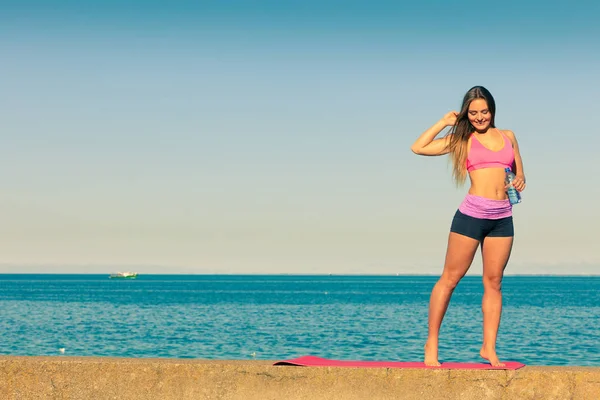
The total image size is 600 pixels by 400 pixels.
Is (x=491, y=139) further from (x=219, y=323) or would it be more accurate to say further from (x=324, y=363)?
(x=219, y=323)

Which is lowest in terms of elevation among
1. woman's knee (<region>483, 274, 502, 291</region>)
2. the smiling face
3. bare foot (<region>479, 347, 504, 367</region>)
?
Result: bare foot (<region>479, 347, 504, 367</region>)

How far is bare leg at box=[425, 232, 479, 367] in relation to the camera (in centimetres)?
689

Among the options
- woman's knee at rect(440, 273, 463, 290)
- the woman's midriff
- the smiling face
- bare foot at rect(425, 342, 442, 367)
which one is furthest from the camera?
woman's knee at rect(440, 273, 463, 290)

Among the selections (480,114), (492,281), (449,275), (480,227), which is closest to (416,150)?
(480,114)

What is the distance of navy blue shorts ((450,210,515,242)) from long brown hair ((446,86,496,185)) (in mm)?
332

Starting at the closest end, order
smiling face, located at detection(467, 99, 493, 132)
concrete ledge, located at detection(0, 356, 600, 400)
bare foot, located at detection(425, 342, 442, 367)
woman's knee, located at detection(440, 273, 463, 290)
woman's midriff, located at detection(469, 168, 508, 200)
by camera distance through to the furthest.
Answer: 1. concrete ledge, located at detection(0, 356, 600, 400)
2. bare foot, located at detection(425, 342, 442, 367)
3. woman's midriff, located at detection(469, 168, 508, 200)
4. smiling face, located at detection(467, 99, 493, 132)
5. woman's knee, located at detection(440, 273, 463, 290)

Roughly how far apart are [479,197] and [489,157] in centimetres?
33

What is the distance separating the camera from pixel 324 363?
650cm

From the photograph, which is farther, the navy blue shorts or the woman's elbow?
the woman's elbow

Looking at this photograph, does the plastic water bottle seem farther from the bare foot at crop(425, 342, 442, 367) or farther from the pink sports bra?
the bare foot at crop(425, 342, 442, 367)

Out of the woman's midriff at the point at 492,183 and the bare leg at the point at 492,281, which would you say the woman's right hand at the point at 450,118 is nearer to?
the woman's midriff at the point at 492,183

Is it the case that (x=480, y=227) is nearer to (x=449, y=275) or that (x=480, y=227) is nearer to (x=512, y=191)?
(x=512, y=191)

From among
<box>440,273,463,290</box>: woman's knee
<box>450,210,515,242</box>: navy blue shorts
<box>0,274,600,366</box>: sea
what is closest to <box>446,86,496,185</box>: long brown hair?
<box>450,210,515,242</box>: navy blue shorts

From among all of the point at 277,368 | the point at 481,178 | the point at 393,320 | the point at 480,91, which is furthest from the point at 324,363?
the point at 393,320
